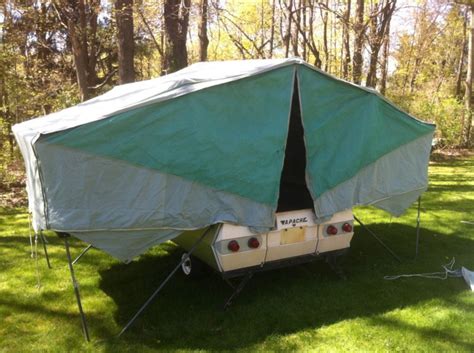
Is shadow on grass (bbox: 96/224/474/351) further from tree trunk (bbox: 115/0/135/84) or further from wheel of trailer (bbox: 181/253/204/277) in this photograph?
tree trunk (bbox: 115/0/135/84)

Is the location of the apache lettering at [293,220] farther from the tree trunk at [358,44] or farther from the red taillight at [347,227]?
the tree trunk at [358,44]

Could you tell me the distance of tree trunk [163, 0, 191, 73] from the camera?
39.6 feet

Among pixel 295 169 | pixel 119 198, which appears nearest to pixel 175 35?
pixel 295 169

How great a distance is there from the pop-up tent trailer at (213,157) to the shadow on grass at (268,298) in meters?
0.79

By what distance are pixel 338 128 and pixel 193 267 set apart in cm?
246

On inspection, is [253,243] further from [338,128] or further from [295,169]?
[295,169]

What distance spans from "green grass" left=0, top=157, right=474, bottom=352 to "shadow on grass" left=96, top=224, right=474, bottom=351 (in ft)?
0.04

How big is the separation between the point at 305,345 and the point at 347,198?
1800 millimetres

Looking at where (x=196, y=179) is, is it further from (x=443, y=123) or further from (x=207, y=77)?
(x=443, y=123)

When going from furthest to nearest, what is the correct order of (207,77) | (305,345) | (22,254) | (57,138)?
(22,254) < (207,77) < (305,345) < (57,138)

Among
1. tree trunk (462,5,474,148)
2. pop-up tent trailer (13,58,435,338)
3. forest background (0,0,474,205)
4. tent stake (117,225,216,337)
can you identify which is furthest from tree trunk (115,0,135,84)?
tree trunk (462,5,474,148)

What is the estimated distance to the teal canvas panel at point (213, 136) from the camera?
4305 millimetres

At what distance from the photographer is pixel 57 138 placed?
159 inches

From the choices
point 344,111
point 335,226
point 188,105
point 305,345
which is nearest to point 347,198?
point 335,226
